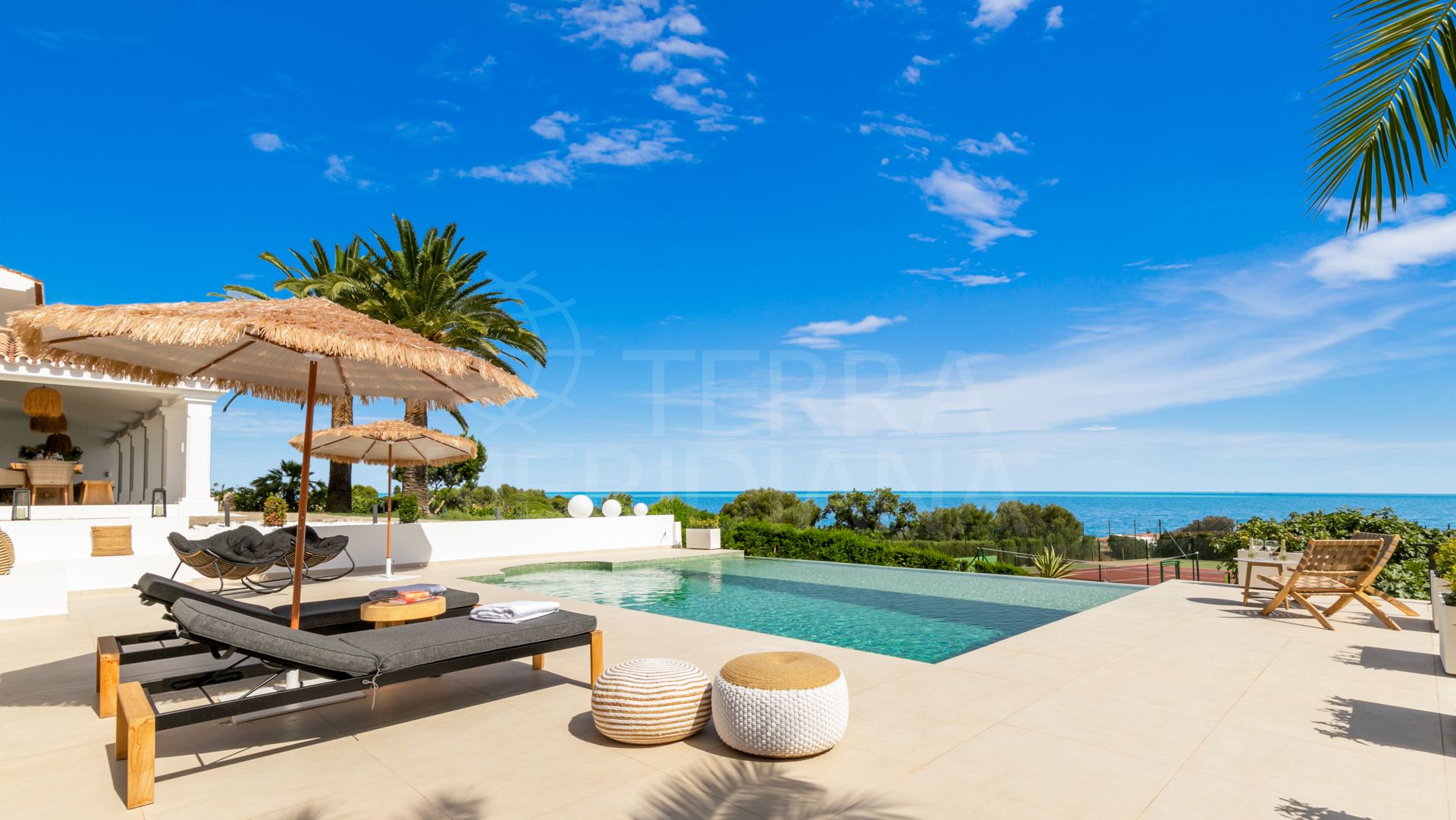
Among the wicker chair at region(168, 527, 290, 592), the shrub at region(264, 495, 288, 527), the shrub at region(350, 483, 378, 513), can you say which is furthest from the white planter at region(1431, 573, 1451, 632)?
the shrub at region(350, 483, 378, 513)

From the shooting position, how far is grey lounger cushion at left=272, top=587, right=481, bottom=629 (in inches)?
187

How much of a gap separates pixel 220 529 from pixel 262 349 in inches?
349

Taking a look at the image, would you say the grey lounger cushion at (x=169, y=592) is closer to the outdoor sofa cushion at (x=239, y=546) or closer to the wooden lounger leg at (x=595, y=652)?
the wooden lounger leg at (x=595, y=652)

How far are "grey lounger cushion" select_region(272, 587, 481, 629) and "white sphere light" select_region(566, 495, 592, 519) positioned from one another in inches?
488

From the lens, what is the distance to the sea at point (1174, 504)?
271 feet

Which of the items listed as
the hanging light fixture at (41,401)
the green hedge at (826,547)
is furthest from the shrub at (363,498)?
the green hedge at (826,547)

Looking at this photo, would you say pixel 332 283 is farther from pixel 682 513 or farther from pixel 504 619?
pixel 504 619

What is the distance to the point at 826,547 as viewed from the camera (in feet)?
53.9

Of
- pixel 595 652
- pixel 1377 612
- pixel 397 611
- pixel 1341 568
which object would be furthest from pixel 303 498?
pixel 1377 612

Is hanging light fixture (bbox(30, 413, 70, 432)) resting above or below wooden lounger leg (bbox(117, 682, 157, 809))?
above

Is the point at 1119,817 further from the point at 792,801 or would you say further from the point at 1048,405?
the point at 1048,405

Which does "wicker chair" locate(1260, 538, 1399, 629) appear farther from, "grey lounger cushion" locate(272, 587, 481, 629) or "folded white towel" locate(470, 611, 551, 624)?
"grey lounger cushion" locate(272, 587, 481, 629)

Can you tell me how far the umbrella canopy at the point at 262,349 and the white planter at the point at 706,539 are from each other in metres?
12.4

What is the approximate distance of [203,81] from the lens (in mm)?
17531
